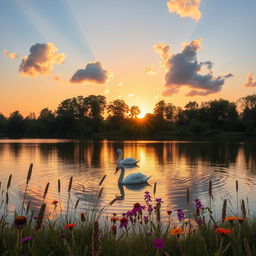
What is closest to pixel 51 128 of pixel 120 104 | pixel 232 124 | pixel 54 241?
pixel 120 104

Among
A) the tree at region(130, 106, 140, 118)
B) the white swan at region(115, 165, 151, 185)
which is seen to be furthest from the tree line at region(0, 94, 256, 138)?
the white swan at region(115, 165, 151, 185)

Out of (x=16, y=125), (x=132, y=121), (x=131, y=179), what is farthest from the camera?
(x=16, y=125)

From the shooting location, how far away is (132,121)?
103 meters

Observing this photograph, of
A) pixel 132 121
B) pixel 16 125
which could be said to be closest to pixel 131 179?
pixel 132 121

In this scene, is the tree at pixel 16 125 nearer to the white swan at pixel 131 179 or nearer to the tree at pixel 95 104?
the tree at pixel 95 104

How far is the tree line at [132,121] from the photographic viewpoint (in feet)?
313

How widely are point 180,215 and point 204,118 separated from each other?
100870 millimetres

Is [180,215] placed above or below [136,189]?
above

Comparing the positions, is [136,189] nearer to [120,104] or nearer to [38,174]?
[38,174]

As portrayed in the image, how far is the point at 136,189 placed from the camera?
524 inches

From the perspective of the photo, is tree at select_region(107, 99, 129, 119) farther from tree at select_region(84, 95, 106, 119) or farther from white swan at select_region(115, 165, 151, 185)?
white swan at select_region(115, 165, 151, 185)

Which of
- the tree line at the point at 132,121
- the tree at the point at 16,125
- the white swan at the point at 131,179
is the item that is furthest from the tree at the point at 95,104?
the white swan at the point at 131,179

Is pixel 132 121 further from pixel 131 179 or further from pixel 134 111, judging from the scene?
pixel 131 179

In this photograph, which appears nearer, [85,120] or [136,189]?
[136,189]
